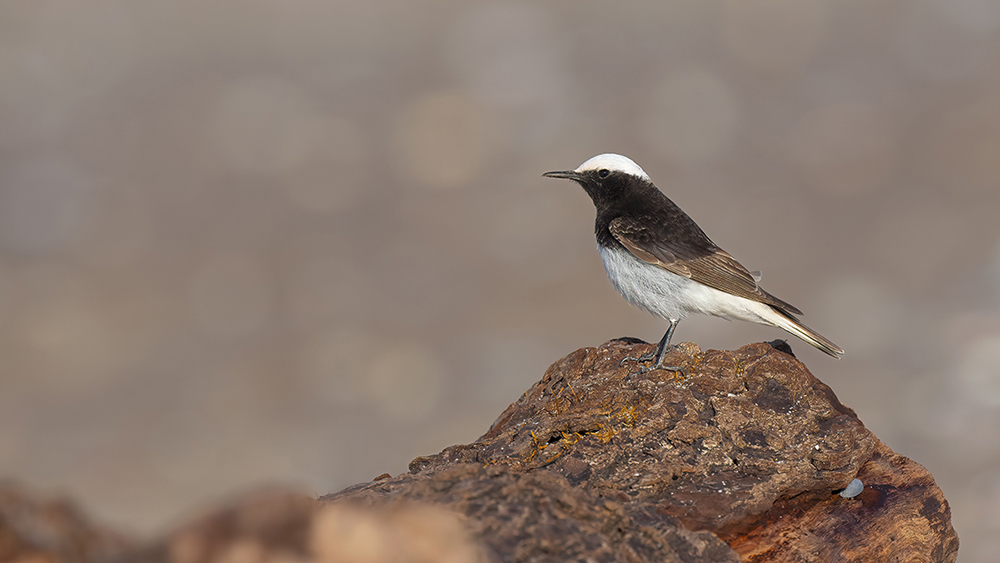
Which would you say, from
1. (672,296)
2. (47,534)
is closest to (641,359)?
(672,296)

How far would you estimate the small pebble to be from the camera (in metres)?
5.98

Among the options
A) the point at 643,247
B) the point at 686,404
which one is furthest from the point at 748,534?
the point at 643,247

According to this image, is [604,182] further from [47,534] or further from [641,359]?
[47,534]

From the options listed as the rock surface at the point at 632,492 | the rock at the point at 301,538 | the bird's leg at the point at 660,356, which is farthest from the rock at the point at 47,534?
the bird's leg at the point at 660,356

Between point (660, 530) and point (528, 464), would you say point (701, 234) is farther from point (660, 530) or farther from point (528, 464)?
point (660, 530)

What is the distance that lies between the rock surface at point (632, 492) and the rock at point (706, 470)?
1cm

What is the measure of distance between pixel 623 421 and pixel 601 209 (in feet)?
11.9

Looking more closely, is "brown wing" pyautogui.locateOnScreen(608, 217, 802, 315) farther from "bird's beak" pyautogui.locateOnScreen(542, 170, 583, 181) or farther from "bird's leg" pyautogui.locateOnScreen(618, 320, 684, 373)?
"bird's beak" pyautogui.locateOnScreen(542, 170, 583, 181)

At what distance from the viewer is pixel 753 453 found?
5875mm

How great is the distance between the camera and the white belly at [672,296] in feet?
26.7

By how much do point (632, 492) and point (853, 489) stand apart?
204 cm

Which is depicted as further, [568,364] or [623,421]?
[568,364]

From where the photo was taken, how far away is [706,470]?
18.4ft

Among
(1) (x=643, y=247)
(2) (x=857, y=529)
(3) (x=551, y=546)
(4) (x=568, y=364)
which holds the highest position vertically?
(1) (x=643, y=247)
